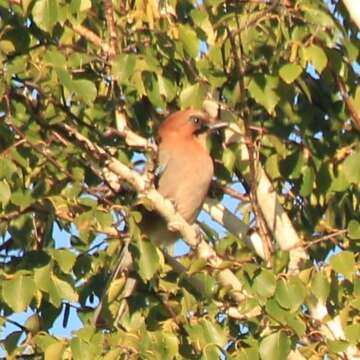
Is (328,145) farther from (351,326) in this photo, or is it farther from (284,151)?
(351,326)

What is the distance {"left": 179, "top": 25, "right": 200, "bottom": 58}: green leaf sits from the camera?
623 cm

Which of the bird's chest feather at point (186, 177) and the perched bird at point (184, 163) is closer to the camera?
the perched bird at point (184, 163)

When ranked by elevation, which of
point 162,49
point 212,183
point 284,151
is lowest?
point 212,183

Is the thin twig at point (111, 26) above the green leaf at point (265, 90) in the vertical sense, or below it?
above

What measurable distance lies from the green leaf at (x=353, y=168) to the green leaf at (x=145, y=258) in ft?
3.07

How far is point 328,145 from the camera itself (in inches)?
264

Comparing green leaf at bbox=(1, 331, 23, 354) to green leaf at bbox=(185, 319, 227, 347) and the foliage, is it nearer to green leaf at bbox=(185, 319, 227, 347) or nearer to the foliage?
the foliage

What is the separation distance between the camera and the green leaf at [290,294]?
18.6ft

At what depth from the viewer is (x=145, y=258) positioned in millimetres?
5840

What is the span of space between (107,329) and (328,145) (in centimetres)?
124

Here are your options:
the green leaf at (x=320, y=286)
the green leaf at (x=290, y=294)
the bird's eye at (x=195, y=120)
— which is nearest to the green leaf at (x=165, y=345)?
the green leaf at (x=290, y=294)

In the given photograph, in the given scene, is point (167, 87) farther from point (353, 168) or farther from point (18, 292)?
point (18, 292)

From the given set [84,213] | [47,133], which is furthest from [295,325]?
[47,133]

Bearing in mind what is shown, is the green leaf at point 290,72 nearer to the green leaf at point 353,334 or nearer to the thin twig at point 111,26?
the thin twig at point 111,26
